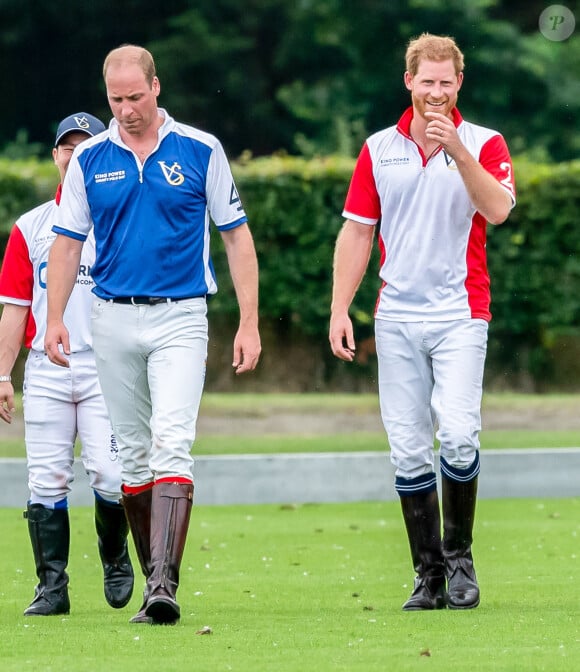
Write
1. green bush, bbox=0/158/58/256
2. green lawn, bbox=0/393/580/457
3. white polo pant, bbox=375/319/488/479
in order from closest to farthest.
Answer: white polo pant, bbox=375/319/488/479 → green lawn, bbox=0/393/580/457 → green bush, bbox=0/158/58/256

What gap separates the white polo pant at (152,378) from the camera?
19.4ft

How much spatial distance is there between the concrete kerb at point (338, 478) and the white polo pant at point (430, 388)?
183 inches

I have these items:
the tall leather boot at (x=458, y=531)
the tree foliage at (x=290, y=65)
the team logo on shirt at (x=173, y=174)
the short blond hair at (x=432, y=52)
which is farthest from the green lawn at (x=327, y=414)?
the tree foliage at (x=290, y=65)

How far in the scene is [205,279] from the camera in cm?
610

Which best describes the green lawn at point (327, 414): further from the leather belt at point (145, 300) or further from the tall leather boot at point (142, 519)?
the leather belt at point (145, 300)

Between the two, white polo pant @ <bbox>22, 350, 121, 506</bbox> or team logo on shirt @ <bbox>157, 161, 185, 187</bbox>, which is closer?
team logo on shirt @ <bbox>157, 161, 185, 187</bbox>

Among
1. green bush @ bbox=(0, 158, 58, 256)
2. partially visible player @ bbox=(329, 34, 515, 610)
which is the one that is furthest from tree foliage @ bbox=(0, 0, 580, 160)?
partially visible player @ bbox=(329, 34, 515, 610)

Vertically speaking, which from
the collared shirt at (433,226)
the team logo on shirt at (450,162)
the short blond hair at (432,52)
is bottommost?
the collared shirt at (433,226)

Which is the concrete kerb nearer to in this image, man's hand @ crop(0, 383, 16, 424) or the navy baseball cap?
man's hand @ crop(0, 383, 16, 424)

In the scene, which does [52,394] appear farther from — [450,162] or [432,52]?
[432,52]

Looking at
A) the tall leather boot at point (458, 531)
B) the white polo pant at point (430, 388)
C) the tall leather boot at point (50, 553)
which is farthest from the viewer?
the tall leather boot at point (50, 553)

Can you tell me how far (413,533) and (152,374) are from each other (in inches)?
52.2

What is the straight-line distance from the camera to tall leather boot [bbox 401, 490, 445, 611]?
6.46 metres

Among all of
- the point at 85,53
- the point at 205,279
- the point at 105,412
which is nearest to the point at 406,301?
the point at 205,279
